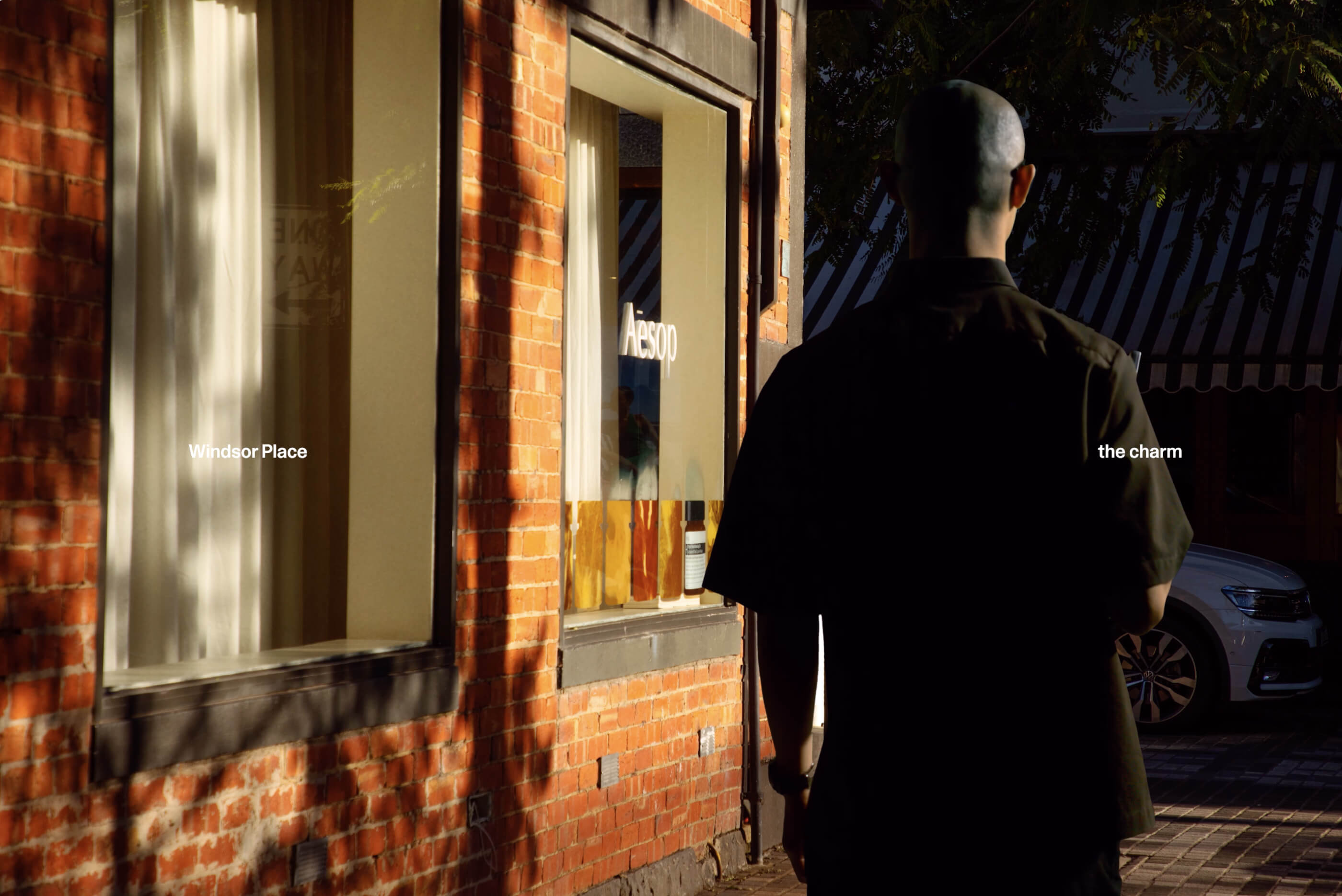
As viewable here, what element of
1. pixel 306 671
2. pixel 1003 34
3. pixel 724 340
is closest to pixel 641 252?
pixel 724 340

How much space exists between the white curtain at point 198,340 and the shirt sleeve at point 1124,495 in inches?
111

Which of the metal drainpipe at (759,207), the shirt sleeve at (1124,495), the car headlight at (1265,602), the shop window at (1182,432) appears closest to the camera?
the shirt sleeve at (1124,495)

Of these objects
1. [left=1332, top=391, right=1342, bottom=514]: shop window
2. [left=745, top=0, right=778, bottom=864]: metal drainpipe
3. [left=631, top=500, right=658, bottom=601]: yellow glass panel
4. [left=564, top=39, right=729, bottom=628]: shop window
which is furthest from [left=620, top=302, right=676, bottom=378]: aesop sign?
[left=1332, top=391, right=1342, bottom=514]: shop window

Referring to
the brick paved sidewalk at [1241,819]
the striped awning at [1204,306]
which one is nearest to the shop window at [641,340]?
the brick paved sidewalk at [1241,819]

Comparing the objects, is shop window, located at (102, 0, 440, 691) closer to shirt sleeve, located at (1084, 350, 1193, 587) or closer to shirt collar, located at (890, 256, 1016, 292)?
shirt collar, located at (890, 256, 1016, 292)

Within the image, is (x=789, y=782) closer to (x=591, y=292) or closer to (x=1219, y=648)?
(x=591, y=292)

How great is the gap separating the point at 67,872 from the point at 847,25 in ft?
34.1

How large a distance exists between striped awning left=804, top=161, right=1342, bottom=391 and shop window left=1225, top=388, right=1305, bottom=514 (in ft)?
4.46

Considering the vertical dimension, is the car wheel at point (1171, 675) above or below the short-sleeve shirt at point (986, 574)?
below

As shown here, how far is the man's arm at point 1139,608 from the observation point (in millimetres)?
2303

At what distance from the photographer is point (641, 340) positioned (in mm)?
7227

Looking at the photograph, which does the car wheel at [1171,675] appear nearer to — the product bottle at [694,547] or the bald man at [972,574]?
the product bottle at [694,547]

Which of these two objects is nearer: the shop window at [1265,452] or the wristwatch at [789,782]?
the wristwatch at [789,782]

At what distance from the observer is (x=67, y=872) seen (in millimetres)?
3605
